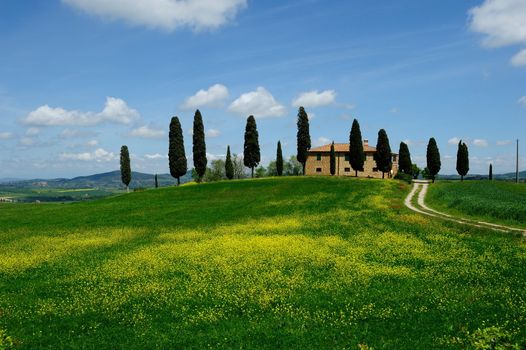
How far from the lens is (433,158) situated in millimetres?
93812

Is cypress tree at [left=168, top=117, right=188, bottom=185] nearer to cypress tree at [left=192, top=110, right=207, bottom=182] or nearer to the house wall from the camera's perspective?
cypress tree at [left=192, top=110, right=207, bottom=182]

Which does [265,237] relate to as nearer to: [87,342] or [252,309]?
[252,309]

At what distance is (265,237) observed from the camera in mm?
33344

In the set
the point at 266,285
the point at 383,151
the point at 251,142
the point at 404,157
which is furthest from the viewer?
the point at 404,157

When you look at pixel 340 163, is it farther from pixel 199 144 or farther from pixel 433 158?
pixel 199 144

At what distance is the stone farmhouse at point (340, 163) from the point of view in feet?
368

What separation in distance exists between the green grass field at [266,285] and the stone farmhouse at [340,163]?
7214cm

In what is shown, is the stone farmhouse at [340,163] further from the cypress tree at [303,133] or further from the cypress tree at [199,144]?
the cypress tree at [199,144]

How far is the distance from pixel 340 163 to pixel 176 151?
48789 mm

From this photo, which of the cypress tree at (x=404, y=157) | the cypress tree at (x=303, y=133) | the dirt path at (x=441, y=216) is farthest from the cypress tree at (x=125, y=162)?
the cypress tree at (x=404, y=157)

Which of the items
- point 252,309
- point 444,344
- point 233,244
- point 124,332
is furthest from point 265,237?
point 444,344

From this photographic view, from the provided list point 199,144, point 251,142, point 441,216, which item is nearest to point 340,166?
point 251,142

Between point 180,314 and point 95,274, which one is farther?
point 95,274

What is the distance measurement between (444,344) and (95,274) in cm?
1859
